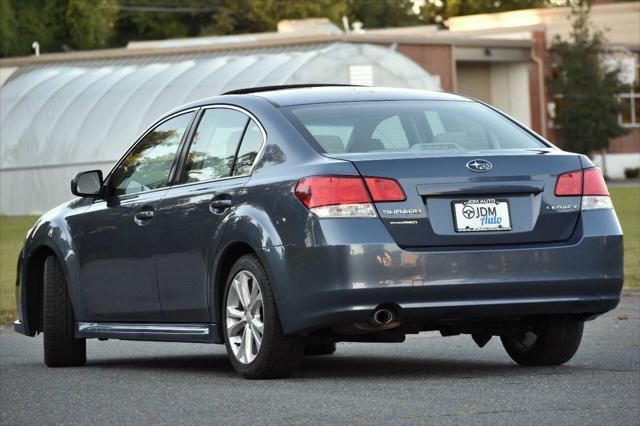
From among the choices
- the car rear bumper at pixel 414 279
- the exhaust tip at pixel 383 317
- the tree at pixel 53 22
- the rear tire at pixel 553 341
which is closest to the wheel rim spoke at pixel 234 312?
the car rear bumper at pixel 414 279

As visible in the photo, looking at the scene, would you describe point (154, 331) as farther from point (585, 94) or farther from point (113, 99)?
point (585, 94)

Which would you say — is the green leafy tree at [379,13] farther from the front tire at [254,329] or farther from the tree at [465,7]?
the front tire at [254,329]

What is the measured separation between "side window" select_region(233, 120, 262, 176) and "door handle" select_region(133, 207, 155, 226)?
0.81m

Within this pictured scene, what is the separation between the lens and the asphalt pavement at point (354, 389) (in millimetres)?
7324

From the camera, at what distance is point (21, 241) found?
100 feet

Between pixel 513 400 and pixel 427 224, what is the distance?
110 centimetres

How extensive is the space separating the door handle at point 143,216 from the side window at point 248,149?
0.81 meters

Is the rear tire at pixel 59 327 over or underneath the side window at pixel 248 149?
underneath

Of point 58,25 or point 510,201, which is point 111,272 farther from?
point 58,25

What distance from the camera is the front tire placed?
8.65m

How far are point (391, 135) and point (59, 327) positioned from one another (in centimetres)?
286

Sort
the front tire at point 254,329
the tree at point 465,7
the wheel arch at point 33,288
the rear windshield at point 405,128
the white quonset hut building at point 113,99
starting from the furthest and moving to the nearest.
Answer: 1. the tree at point 465,7
2. the white quonset hut building at point 113,99
3. the wheel arch at point 33,288
4. the rear windshield at point 405,128
5. the front tire at point 254,329

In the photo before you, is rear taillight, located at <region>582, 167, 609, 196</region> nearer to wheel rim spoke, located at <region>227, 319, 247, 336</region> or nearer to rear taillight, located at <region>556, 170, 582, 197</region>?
rear taillight, located at <region>556, 170, 582, 197</region>

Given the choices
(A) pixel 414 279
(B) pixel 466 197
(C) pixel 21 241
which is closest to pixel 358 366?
(A) pixel 414 279
